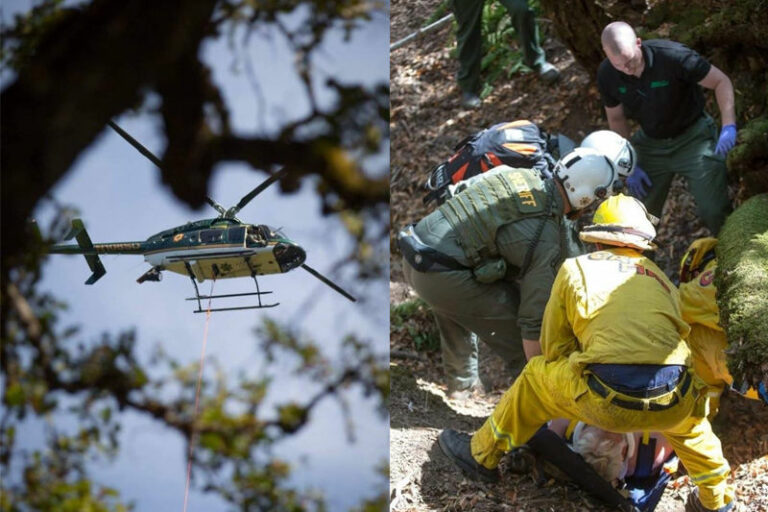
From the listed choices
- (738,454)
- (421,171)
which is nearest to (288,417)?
(738,454)

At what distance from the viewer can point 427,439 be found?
5238mm

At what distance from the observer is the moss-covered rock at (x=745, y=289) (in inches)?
163

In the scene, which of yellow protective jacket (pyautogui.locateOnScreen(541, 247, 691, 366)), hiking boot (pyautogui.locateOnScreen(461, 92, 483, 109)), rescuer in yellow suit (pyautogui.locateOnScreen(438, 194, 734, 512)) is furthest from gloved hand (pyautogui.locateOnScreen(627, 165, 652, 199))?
hiking boot (pyautogui.locateOnScreen(461, 92, 483, 109))

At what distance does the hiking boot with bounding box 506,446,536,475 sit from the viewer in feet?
15.9

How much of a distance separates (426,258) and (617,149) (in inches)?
48.3

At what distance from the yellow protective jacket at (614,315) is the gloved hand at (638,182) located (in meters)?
1.41

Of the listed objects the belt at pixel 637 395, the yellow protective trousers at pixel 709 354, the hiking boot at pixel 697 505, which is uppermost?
A: the belt at pixel 637 395

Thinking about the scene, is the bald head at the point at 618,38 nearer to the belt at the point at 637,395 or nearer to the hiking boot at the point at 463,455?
the belt at the point at 637,395

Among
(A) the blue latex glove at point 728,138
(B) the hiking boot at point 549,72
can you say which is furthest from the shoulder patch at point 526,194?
(B) the hiking boot at point 549,72

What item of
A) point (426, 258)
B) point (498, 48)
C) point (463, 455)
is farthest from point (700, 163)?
point (498, 48)

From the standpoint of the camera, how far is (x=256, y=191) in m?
1.46

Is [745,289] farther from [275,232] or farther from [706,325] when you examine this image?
[275,232]

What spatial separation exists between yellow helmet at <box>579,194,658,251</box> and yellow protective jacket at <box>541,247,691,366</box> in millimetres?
70

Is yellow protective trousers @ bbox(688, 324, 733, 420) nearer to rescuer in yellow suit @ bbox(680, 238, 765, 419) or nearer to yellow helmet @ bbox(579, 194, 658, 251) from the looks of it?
rescuer in yellow suit @ bbox(680, 238, 765, 419)
